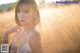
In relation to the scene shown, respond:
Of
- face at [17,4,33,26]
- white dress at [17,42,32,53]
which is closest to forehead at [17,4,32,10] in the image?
face at [17,4,33,26]

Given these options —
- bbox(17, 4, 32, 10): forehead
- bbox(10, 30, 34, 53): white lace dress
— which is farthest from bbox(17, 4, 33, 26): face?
bbox(10, 30, 34, 53): white lace dress

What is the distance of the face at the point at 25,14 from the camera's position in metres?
1.20

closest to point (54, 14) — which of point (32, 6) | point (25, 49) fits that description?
point (32, 6)

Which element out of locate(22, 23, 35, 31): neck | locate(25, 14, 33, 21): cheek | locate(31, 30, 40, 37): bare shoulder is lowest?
locate(31, 30, 40, 37): bare shoulder

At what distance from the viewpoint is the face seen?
1.20 metres

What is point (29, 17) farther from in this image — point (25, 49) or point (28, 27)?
point (25, 49)

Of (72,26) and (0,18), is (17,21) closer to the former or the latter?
(0,18)

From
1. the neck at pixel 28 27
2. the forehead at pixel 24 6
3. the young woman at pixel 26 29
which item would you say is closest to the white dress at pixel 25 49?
the young woman at pixel 26 29

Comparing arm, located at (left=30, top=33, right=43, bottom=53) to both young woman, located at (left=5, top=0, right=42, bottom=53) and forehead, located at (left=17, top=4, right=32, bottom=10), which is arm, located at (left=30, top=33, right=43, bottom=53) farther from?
forehead, located at (left=17, top=4, right=32, bottom=10)

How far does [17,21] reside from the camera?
3.98ft

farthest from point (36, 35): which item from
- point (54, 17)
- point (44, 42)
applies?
point (54, 17)

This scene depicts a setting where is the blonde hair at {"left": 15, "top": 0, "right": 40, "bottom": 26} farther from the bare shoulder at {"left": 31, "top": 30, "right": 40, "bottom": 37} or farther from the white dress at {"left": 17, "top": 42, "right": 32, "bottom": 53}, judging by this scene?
the white dress at {"left": 17, "top": 42, "right": 32, "bottom": 53}

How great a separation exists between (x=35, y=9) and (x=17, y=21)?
0.16 m

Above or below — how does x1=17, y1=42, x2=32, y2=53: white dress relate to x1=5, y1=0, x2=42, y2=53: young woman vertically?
below
